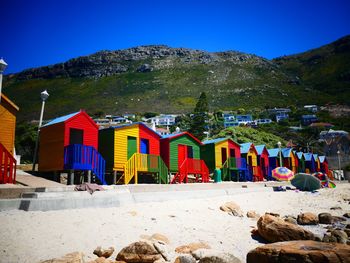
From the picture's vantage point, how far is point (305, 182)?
24234mm

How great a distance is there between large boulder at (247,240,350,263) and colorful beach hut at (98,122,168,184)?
11605mm

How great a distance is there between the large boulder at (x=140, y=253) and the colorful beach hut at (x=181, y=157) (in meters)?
12.7

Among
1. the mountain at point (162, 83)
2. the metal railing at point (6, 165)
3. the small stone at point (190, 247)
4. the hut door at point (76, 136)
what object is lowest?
the small stone at point (190, 247)

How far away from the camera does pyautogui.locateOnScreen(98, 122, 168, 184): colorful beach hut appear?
16.7 meters

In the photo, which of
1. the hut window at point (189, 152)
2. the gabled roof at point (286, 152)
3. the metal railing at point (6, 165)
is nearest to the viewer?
the metal railing at point (6, 165)

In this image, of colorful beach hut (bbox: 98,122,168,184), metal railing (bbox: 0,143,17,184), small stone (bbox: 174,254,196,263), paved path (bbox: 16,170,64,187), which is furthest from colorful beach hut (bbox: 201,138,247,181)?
small stone (bbox: 174,254,196,263)


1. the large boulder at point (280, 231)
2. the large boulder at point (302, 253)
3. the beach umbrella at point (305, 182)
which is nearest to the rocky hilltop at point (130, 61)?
the beach umbrella at point (305, 182)

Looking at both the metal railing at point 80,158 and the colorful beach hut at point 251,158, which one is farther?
the colorful beach hut at point 251,158

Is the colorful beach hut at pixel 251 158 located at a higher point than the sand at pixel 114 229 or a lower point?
higher

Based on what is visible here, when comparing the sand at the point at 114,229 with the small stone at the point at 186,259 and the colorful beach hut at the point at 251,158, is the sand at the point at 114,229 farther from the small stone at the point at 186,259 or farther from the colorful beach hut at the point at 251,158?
the colorful beach hut at the point at 251,158

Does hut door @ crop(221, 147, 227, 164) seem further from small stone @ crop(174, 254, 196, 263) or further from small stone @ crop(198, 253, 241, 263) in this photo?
small stone @ crop(198, 253, 241, 263)

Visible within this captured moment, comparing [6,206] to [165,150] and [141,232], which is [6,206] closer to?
[141,232]

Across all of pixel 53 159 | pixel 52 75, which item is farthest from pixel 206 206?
pixel 52 75

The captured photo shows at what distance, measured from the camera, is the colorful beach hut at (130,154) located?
1673cm
